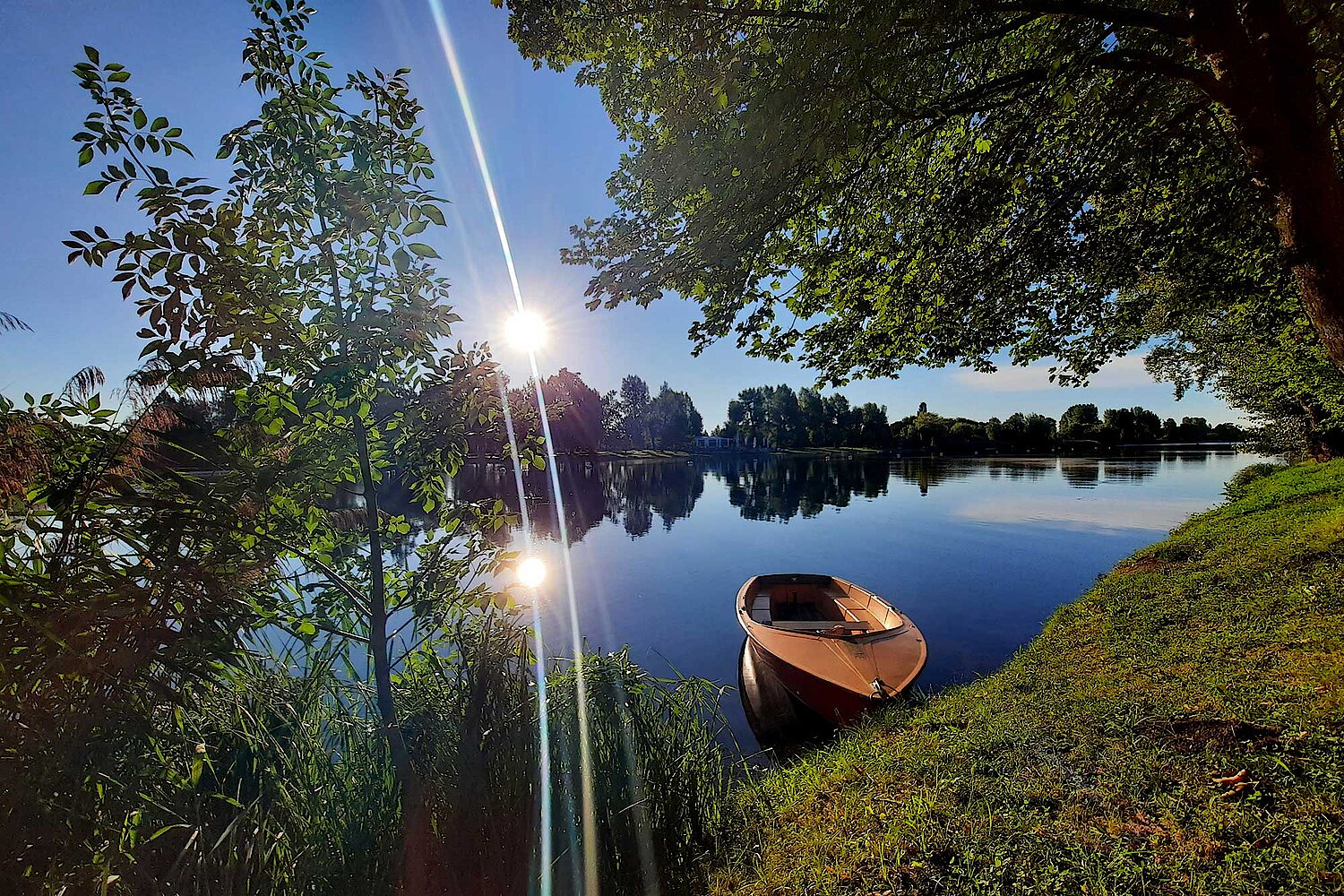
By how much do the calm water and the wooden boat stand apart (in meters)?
1.32

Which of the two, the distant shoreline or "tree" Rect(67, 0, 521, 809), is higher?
"tree" Rect(67, 0, 521, 809)

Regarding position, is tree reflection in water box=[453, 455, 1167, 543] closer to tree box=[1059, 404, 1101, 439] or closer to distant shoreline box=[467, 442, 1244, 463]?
distant shoreline box=[467, 442, 1244, 463]

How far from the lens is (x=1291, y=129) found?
343cm

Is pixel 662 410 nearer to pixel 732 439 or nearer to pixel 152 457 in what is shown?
pixel 732 439

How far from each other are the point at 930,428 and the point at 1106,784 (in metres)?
116

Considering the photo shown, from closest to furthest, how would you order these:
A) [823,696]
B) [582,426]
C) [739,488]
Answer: [823,696] → [739,488] → [582,426]

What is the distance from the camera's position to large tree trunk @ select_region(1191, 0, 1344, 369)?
3357 mm

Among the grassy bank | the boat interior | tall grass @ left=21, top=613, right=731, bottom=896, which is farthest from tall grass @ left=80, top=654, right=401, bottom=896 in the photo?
the boat interior

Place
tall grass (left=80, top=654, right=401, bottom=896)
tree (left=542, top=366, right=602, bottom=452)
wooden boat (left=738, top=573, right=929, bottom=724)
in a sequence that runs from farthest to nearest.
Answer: tree (left=542, top=366, right=602, bottom=452), wooden boat (left=738, top=573, right=929, bottom=724), tall grass (left=80, top=654, right=401, bottom=896)

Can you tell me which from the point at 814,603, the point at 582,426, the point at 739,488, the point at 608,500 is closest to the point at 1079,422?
the point at 739,488

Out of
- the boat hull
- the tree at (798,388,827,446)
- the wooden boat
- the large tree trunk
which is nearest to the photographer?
the large tree trunk

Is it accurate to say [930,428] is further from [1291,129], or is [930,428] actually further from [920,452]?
[1291,129]

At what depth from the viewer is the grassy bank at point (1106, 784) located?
2486 millimetres

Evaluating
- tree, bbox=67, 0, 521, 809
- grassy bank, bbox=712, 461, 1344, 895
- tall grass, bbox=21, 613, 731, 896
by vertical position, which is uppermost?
tree, bbox=67, 0, 521, 809
